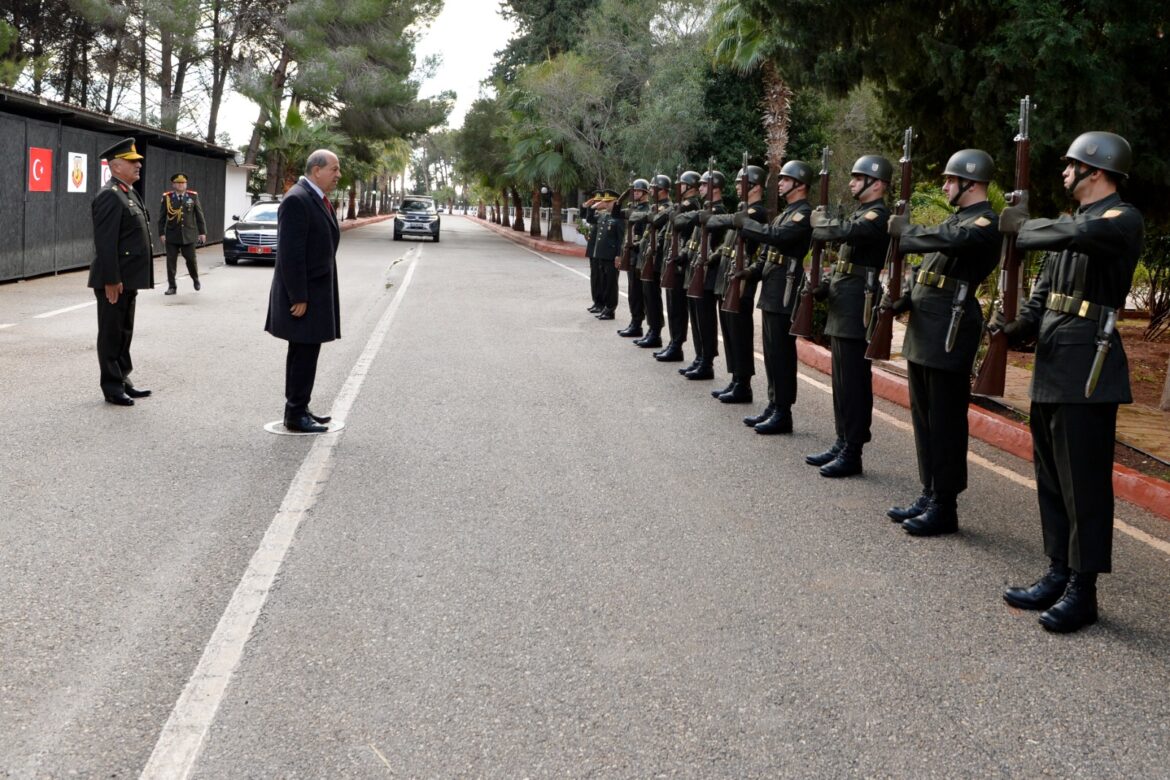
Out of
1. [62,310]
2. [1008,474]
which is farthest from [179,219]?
[1008,474]

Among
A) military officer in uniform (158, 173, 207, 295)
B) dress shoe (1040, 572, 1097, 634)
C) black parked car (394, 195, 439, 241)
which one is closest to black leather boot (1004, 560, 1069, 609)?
dress shoe (1040, 572, 1097, 634)

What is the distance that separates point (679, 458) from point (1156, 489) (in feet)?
8.82

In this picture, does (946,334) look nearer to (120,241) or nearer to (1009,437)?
(1009,437)

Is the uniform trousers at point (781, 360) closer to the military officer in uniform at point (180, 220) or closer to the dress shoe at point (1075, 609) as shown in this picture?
the dress shoe at point (1075, 609)

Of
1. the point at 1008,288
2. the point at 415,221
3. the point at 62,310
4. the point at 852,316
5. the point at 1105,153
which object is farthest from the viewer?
the point at 415,221

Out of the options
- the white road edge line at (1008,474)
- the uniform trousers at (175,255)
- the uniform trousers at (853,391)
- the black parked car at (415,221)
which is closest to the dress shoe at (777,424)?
the white road edge line at (1008,474)

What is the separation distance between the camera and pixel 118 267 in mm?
8398

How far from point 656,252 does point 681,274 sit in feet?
2.97

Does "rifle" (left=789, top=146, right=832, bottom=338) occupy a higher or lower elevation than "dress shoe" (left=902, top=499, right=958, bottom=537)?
higher

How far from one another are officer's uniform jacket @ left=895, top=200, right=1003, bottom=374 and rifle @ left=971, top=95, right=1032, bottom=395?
0.31m

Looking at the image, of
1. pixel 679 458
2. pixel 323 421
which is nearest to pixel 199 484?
pixel 323 421

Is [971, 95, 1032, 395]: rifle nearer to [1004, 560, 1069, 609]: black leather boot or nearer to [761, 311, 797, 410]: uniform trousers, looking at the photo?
[1004, 560, 1069, 609]: black leather boot

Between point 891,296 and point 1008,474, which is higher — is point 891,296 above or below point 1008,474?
above

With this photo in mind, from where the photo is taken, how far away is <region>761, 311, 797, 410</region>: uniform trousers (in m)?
8.00
